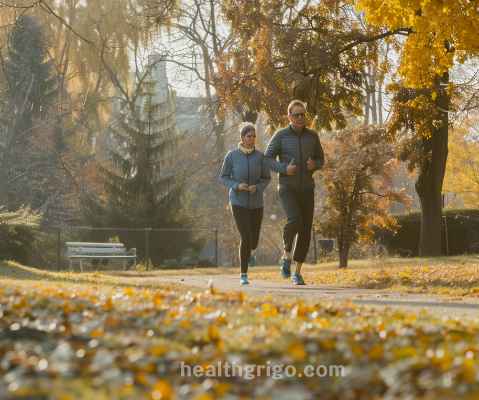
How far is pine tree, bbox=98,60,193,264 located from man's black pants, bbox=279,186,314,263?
2001 centimetres

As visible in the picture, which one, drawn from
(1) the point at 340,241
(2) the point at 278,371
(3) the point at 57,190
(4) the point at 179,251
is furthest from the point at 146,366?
(3) the point at 57,190

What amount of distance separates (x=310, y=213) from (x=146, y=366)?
29.3 ft

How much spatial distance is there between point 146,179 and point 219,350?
31334 mm

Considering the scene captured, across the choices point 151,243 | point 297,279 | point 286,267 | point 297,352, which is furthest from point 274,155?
point 151,243

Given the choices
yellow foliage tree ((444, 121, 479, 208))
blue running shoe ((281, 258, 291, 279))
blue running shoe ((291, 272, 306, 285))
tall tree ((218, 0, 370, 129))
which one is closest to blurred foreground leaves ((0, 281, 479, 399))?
blue running shoe ((281, 258, 291, 279))

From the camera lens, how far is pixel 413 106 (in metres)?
20.5

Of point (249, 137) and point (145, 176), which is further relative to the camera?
point (145, 176)

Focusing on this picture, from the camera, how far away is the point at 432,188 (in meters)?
26.5

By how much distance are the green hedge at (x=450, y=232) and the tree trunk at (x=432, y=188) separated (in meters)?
4.60

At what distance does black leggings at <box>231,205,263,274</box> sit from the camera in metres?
13.1

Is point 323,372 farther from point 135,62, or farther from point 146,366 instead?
point 135,62

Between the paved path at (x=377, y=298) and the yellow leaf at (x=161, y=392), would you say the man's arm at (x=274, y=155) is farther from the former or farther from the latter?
the yellow leaf at (x=161, y=392)

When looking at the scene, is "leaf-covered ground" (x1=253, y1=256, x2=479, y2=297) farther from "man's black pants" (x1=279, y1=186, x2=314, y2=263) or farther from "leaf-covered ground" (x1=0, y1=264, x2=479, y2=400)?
"leaf-covered ground" (x1=0, y1=264, x2=479, y2=400)

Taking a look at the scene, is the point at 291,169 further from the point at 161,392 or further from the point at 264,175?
the point at 161,392
